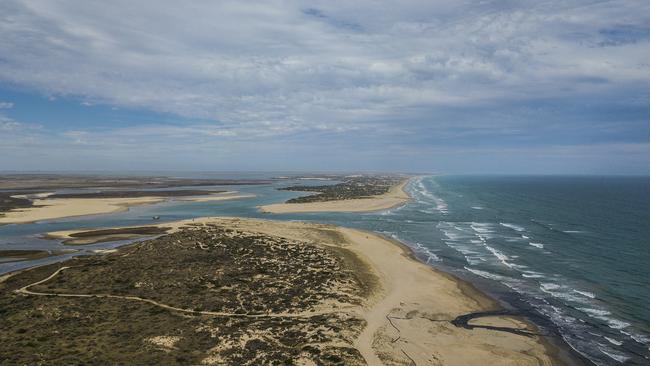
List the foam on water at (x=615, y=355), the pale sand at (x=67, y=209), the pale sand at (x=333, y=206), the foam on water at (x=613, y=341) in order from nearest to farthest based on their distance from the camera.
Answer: the foam on water at (x=615, y=355)
the foam on water at (x=613, y=341)
the pale sand at (x=67, y=209)
the pale sand at (x=333, y=206)

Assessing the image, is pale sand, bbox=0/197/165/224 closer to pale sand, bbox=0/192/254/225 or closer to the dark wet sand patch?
pale sand, bbox=0/192/254/225

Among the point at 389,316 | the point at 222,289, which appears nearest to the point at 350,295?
the point at 389,316

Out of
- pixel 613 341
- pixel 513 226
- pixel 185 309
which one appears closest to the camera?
pixel 613 341

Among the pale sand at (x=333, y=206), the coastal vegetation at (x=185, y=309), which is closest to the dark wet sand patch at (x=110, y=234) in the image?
the coastal vegetation at (x=185, y=309)

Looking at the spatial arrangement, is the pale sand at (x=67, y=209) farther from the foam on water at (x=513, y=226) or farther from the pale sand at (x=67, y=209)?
the foam on water at (x=513, y=226)

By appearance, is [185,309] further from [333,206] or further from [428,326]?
[333,206]

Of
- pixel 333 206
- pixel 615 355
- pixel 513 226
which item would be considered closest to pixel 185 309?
pixel 615 355
